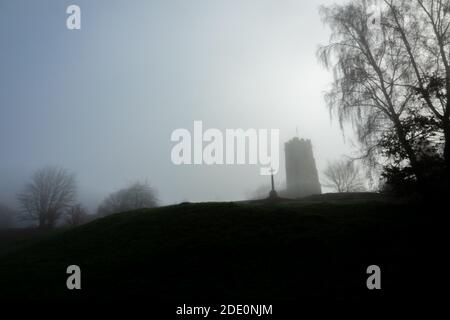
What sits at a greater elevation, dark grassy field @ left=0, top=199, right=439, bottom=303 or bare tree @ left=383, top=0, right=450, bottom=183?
bare tree @ left=383, top=0, right=450, bottom=183

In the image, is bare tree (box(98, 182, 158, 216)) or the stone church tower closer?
bare tree (box(98, 182, 158, 216))

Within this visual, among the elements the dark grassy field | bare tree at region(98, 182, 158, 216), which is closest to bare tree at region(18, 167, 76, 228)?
bare tree at region(98, 182, 158, 216)

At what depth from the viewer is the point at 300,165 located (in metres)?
85.7

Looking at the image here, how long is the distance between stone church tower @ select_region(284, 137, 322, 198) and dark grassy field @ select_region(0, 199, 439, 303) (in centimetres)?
6665

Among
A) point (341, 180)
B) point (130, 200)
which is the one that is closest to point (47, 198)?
point (130, 200)

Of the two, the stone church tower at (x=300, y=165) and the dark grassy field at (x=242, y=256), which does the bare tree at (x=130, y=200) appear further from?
the dark grassy field at (x=242, y=256)

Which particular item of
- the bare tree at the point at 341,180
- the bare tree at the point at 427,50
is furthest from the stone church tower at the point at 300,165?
the bare tree at the point at 427,50

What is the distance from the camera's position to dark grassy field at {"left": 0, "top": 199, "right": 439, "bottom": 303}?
10.0 m

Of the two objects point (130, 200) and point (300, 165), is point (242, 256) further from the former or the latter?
point (300, 165)

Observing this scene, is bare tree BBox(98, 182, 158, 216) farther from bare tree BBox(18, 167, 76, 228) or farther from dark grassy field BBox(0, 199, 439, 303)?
dark grassy field BBox(0, 199, 439, 303)

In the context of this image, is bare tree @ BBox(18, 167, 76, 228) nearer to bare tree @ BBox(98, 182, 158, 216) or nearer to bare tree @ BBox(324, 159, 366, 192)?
bare tree @ BBox(98, 182, 158, 216)

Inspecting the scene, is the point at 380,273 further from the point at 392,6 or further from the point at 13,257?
the point at 13,257

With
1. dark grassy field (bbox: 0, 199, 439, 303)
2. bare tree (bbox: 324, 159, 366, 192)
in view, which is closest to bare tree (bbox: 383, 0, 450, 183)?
dark grassy field (bbox: 0, 199, 439, 303)

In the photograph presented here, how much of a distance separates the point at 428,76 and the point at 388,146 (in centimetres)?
392
